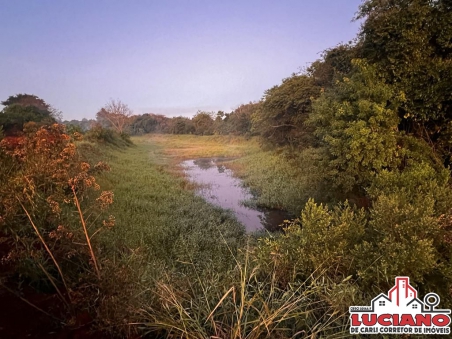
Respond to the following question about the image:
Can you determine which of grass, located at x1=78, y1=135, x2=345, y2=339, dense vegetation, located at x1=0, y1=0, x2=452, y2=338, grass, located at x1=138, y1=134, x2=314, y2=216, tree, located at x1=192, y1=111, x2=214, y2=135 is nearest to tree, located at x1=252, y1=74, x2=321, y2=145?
dense vegetation, located at x1=0, y1=0, x2=452, y2=338

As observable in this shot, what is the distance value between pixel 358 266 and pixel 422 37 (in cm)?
541

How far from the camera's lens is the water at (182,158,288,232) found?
8467mm

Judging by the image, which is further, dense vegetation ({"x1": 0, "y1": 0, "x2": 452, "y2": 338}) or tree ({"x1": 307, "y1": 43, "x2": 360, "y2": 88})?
tree ({"x1": 307, "y1": 43, "x2": 360, "y2": 88})

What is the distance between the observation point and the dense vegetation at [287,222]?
2.31 metres

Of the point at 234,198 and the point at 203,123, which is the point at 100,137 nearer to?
the point at 234,198

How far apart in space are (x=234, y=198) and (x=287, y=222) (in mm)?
4842

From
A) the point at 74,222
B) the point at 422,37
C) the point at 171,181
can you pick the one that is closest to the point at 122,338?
the point at 74,222

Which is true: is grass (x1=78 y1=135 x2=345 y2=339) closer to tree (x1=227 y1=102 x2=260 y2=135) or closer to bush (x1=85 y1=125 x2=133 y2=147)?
bush (x1=85 y1=125 x2=133 y2=147)

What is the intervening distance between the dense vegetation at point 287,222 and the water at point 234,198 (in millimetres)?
493

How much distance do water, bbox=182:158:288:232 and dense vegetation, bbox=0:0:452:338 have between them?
1.62 feet

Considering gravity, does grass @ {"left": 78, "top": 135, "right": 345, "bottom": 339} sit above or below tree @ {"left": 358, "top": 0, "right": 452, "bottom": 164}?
below

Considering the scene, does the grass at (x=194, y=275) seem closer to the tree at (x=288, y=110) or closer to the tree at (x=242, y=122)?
the tree at (x=288, y=110)

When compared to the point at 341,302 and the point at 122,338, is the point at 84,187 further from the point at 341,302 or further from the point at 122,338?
the point at 341,302

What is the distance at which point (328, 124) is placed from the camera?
7582 mm
